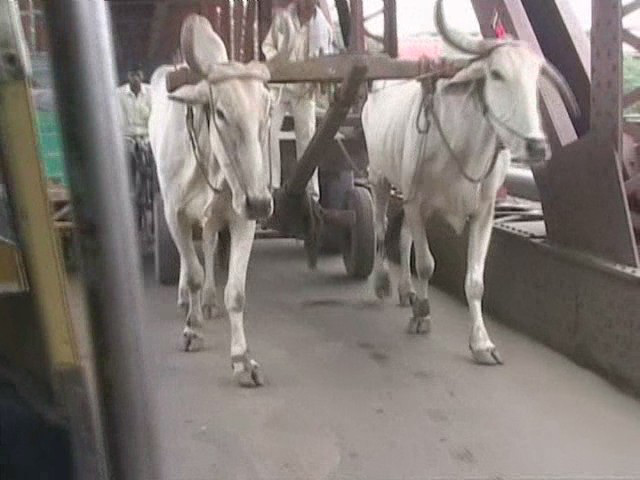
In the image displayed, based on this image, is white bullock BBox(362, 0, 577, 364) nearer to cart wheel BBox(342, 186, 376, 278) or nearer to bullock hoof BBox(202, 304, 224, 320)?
cart wheel BBox(342, 186, 376, 278)

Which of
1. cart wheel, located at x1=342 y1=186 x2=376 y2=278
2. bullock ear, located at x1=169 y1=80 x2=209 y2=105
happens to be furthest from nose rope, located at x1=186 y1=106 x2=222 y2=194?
cart wheel, located at x1=342 y1=186 x2=376 y2=278

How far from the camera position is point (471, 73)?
5418mm

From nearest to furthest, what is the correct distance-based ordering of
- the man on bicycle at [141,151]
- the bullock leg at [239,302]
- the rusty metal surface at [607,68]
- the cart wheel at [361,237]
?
the rusty metal surface at [607,68]
the bullock leg at [239,302]
the cart wheel at [361,237]
the man on bicycle at [141,151]

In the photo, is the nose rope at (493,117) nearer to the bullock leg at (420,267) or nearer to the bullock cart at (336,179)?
the bullock cart at (336,179)

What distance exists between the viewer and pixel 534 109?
509cm

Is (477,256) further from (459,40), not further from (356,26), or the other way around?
(356,26)

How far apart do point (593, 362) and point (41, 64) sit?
15.0ft

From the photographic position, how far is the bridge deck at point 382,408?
4.12 meters

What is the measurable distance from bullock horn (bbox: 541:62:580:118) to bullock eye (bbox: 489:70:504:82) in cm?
25

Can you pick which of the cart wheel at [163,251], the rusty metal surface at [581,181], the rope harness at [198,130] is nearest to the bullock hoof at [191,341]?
the rope harness at [198,130]

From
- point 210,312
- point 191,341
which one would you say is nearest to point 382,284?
point 210,312

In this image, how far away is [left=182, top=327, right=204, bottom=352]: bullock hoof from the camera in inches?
233

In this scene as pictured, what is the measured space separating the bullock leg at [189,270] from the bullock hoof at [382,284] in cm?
160

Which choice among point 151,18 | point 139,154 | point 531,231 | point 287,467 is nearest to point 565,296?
point 531,231
